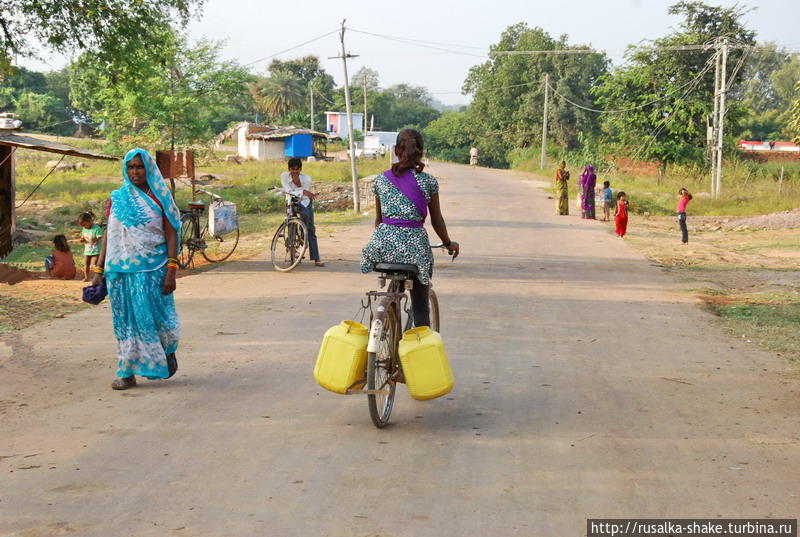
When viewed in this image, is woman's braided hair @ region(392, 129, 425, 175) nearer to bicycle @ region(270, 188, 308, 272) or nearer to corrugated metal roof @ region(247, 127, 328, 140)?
bicycle @ region(270, 188, 308, 272)

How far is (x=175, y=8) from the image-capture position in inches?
621

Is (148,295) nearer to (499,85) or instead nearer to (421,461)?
(421,461)

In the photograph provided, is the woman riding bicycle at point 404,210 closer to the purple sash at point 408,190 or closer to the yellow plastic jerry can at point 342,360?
the purple sash at point 408,190

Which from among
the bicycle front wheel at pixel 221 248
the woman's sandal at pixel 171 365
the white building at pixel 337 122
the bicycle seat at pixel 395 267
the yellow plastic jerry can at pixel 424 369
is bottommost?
the bicycle front wheel at pixel 221 248

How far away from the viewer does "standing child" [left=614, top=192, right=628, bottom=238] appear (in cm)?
1978

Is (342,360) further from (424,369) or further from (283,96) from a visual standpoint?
(283,96)

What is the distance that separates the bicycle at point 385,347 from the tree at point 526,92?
208ft

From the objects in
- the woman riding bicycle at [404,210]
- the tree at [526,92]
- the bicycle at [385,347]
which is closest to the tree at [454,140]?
the tree at [526,92]

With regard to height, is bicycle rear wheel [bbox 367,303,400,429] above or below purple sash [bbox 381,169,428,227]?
below

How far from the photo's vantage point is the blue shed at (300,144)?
2571 inches

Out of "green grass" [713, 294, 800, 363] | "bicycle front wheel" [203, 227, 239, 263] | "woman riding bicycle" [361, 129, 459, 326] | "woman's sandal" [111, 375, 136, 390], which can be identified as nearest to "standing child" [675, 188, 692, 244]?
"green grass" [713, 294, 800, 363]

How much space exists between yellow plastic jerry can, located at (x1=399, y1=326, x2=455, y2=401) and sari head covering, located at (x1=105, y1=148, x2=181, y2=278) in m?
2.22

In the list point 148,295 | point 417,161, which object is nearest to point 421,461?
point 417,161

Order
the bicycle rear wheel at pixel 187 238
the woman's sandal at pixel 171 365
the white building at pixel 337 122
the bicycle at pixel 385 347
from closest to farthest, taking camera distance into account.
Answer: the bicycle at pixel 385 347
the woman's sandal at pixel 171 365
the bicycle rear wheel at pixel 187 238
the white building at pixel 337 122
